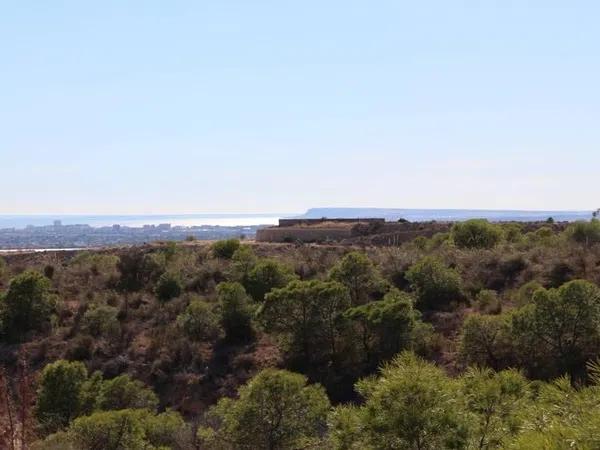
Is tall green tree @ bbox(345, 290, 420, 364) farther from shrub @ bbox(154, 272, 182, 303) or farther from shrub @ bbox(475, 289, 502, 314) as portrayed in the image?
shrub @ bbox(154, 272, 182, 303)

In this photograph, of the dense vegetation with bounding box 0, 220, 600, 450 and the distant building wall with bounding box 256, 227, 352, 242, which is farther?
the distant building wall with bounding box 256, 227, 352, 242

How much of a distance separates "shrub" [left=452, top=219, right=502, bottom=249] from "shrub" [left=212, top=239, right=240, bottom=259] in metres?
11.0

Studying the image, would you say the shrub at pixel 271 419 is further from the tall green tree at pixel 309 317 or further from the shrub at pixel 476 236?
the shrub at pixel 476 236

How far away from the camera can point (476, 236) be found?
33.1 m

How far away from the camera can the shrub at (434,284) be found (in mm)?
24359

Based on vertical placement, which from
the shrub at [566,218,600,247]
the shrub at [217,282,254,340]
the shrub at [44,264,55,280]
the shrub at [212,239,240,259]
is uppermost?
the shrub at [566,218,600,247]

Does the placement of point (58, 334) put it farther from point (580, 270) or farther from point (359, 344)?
point (580, 270)

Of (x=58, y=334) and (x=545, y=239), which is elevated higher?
(x=545, y=239)

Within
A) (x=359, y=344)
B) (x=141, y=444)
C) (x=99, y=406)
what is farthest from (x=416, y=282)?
(x=141, y=444)

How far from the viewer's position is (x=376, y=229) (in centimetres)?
4891

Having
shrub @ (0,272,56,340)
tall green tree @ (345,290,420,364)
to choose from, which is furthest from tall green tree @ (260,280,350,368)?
shrub @ (0,272,56,340)

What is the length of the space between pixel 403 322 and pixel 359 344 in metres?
1.67

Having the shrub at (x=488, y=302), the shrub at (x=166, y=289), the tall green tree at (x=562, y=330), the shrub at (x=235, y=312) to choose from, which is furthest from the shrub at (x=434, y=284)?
the shrub at (x=166, y=289)

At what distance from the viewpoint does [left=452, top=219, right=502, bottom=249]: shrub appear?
33.0 m
